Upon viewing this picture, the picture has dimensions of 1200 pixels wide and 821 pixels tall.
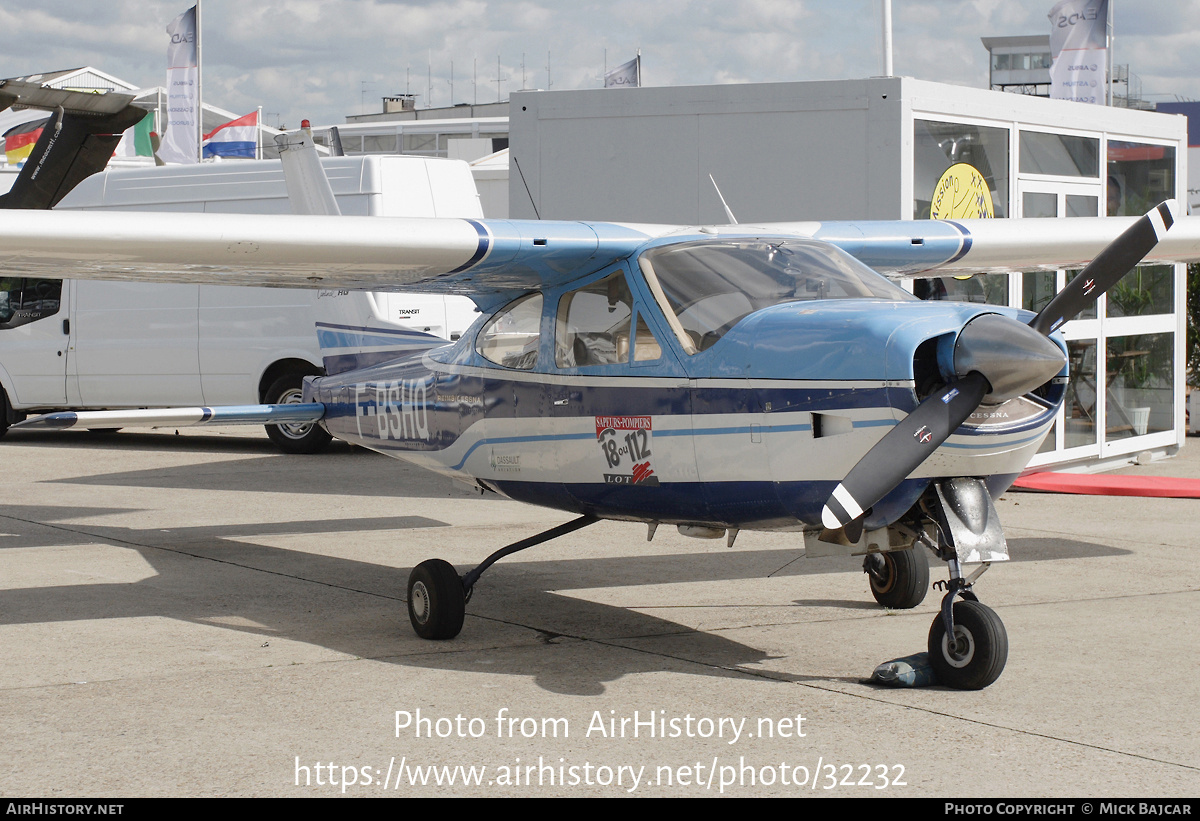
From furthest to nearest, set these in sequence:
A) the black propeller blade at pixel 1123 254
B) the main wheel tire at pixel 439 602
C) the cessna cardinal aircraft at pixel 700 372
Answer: the main wheel tire at pixel 439 602
the black propeller blade at pixel 1123 254
the cessna cardinal aircraft at pixel 700 372

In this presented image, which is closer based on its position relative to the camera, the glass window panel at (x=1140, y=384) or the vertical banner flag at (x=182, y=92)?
the glass window panel at (x=1140, y=384)

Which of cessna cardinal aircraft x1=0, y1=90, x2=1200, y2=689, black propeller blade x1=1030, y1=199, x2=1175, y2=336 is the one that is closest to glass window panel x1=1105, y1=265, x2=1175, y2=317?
cessna cardinal aircraft x1=0, y1=90, x2=1200, y2=689

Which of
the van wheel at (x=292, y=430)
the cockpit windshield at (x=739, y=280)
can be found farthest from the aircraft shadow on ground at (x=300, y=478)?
the cockpit windshield at (x=739, y=280)

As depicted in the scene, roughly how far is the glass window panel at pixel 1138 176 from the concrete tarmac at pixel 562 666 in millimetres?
3632

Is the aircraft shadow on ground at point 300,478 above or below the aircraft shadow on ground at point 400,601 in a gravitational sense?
above

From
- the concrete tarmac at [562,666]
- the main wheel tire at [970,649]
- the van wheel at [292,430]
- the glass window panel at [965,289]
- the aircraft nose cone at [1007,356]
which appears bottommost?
the concrete tarmac at [562,666]

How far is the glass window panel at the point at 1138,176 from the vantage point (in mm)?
12250

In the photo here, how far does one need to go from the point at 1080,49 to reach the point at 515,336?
15.8 meters

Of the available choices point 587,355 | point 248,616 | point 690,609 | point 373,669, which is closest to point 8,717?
point 373,669

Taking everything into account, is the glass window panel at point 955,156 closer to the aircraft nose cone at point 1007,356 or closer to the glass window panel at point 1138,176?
the glass window panel at point 1138,176

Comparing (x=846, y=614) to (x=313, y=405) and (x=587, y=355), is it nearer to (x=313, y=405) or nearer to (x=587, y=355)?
(x=587, y=355)

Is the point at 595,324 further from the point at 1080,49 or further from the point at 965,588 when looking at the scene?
the point at 1080,49

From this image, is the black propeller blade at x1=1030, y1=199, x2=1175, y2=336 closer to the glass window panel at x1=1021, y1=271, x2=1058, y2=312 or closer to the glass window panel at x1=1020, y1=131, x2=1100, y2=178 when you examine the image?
the glass window panel at x1=1021, y1=271, x2=1058, y2=312

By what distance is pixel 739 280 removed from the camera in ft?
18.2
